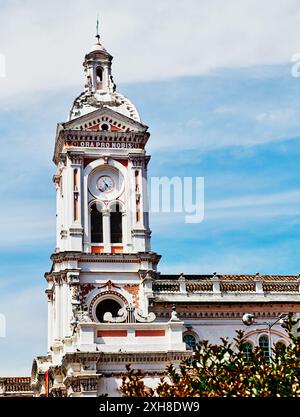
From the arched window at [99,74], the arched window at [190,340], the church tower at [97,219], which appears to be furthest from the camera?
the arched window at [99,74]

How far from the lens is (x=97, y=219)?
5259 cm

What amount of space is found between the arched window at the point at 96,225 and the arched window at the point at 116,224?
0.71 metres

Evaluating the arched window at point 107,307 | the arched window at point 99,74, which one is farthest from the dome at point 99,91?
the arched window at point 107,307

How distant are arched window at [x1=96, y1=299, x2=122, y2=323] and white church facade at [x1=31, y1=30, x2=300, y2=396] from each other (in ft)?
0.20

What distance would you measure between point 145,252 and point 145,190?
4680 millimetres

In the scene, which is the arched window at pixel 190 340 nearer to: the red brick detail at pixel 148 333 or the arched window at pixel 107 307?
the arched window at pixel 107 307

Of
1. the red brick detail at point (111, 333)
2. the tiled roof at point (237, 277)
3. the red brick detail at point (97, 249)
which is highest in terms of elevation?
the red brick detail at point (97, 249)

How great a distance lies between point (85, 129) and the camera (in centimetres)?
5319

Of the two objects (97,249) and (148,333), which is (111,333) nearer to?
(148,333)

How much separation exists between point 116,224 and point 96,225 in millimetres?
1318

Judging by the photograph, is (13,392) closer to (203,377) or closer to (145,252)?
(145,252)

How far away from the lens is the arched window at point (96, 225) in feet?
171

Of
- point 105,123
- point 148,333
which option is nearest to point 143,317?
point 148,333

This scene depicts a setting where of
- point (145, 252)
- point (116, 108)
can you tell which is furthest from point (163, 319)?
point (116, 108)
